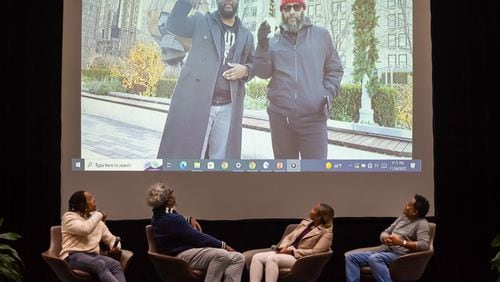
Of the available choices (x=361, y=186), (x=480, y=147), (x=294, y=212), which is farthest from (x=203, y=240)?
(x=480, y=147)

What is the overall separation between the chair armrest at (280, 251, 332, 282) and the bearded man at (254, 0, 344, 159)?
1189mm

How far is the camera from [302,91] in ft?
20.3

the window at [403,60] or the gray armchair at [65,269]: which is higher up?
the window at [403,60]

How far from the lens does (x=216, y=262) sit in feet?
16.7

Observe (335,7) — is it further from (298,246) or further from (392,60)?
(298,246)

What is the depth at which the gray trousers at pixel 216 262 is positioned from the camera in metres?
5.09

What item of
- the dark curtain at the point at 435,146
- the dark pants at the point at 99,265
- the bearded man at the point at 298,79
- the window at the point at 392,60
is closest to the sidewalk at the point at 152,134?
the bearded man at the point at 298,79

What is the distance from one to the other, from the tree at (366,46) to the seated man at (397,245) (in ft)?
4.00

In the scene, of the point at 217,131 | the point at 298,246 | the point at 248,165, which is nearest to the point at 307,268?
the point at 298,246

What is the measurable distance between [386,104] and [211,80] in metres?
1.51

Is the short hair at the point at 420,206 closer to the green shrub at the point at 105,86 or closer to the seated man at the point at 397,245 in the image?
the seated man at the point at 397,245

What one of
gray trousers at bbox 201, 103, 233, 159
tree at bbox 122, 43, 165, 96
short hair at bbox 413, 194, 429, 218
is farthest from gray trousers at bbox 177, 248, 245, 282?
tree at bbox 122, 43, 165, 96

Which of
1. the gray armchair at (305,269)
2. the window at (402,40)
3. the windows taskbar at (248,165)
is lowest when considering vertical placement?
A: the gray armchair at (305,269)

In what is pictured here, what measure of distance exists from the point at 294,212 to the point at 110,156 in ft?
5.46
